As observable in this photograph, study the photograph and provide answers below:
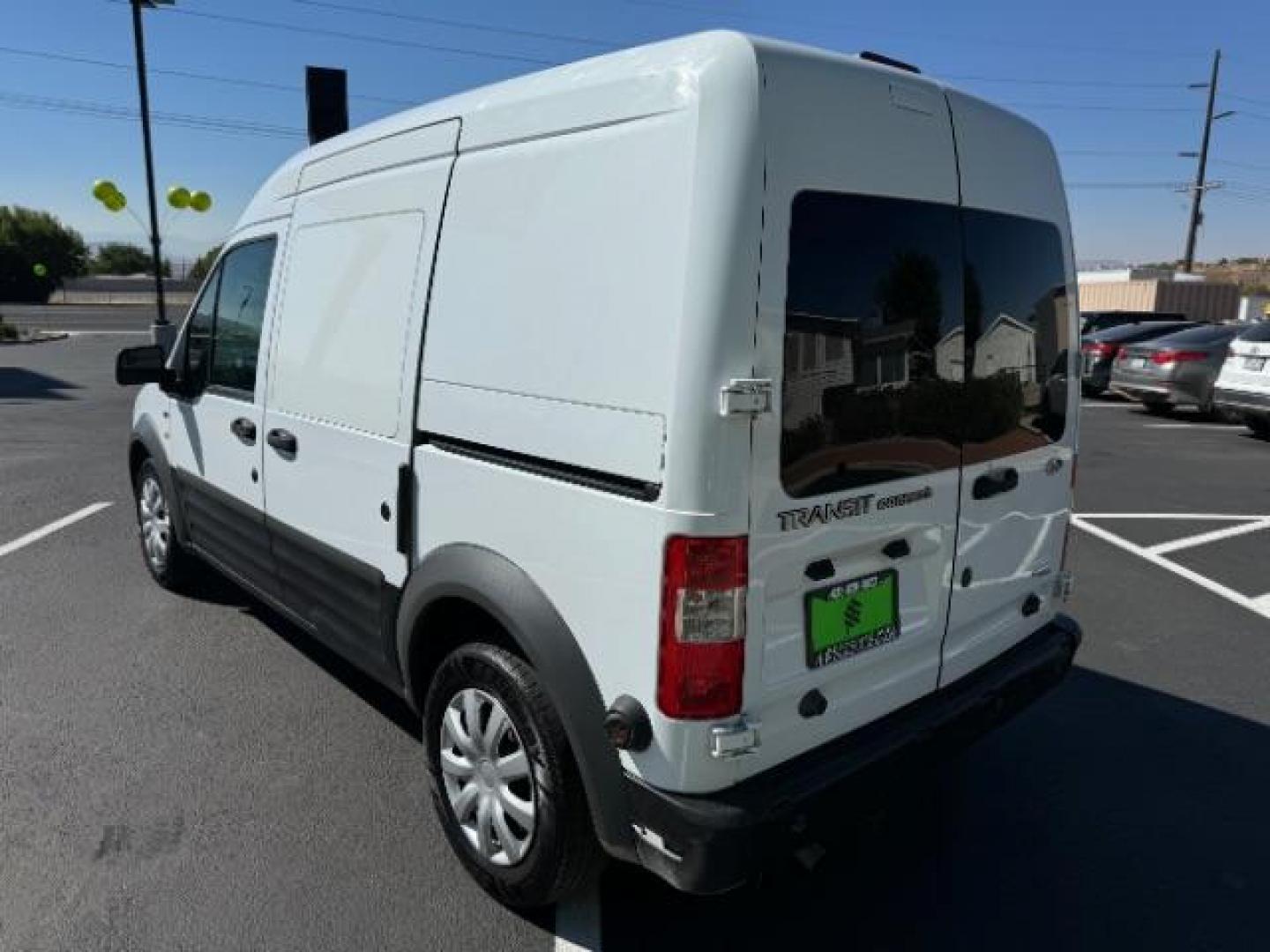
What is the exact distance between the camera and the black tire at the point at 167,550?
482 centimetres

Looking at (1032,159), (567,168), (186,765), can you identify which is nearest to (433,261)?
(567,168)

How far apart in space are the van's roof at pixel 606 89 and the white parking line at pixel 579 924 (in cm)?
210

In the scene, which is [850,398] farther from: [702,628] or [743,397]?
[702,628]

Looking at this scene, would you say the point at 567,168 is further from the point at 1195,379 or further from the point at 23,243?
the point at 23,243

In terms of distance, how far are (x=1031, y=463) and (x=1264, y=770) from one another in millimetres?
1674

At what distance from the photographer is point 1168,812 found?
318 centimetres

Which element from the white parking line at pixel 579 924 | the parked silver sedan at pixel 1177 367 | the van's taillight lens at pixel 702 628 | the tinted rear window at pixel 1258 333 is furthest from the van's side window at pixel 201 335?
the parked silver sedan at pixel 1177 367

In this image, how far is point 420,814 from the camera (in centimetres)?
305

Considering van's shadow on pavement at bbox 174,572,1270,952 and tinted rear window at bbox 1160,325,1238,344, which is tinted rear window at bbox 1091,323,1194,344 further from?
van's shadow on pavement at bbox 174,572,1270,952

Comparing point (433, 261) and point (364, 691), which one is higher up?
point (433, 261)

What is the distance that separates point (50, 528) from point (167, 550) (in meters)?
2.00

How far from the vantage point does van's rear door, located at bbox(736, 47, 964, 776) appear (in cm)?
206

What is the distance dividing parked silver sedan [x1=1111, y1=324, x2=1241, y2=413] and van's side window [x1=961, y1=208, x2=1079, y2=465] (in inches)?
458

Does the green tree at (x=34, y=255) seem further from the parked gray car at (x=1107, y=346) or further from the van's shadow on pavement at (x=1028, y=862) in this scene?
the van's shadow on pavement at (x=1028, y=862)
